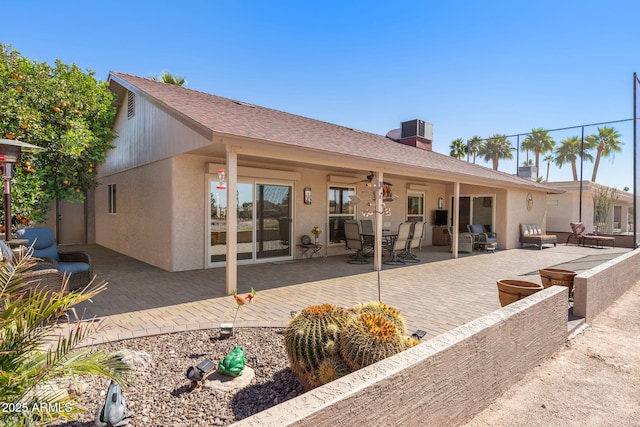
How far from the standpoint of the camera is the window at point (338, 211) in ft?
34.3

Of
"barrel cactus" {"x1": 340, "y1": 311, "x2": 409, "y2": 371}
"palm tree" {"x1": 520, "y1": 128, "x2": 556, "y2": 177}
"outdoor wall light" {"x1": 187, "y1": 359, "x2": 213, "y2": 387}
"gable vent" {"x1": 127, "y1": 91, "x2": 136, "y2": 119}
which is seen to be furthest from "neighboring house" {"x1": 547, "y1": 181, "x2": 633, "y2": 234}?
"outdoor wall light" {"x1": 187, "y1": 359, "x2": 213, "y2": 387}

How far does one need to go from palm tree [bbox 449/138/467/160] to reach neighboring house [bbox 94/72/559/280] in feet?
61.4

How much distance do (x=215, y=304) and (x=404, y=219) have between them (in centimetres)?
931

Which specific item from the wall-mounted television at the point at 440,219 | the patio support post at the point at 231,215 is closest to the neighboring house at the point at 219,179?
the patio support post at the point at 231,215

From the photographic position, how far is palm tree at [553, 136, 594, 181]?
111 feet

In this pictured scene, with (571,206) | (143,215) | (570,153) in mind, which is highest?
(570,153)

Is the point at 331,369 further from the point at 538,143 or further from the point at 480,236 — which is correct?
the point at 538,143

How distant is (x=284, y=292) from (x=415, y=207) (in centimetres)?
905

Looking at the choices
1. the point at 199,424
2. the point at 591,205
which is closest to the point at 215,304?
the point at 199,424

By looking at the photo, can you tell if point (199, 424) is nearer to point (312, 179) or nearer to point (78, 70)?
point (312, 179)

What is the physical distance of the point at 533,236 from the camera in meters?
13.4

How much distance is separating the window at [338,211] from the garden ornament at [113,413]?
28.0 feet

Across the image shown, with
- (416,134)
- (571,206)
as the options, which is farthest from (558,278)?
(571,206)

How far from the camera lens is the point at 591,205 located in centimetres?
2008
